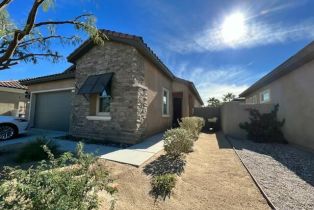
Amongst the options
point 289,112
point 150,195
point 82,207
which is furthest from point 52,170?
point 289,112

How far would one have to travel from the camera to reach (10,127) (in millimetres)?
9727

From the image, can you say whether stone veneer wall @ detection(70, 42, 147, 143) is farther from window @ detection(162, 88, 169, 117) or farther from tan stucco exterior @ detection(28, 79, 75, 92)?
window @ detection(162, 88, 169, 117)

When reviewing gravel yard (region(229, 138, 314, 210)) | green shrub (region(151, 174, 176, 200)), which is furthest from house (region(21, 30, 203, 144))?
gravel yard (region(229, 138, 314, 210))

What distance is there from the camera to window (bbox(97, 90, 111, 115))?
9.67m

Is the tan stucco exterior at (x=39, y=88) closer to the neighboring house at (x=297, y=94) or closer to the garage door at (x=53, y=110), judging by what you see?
the garage door at (x=53, y=110)

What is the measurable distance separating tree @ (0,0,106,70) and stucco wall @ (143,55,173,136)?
5.78 meters

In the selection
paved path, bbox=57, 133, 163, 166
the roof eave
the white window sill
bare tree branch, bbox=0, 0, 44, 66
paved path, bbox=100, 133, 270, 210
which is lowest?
paved path, bbox=100, 133, 270, 210

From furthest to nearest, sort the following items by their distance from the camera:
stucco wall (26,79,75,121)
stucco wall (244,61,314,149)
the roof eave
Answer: stucco wall (26,79,75,121), the roof eave, stucco wall (244,61,314,149)

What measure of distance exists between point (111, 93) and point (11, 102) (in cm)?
1089

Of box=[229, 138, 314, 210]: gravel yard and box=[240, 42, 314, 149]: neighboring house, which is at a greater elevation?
box=[240, 42, 314, 149]: neighboring house

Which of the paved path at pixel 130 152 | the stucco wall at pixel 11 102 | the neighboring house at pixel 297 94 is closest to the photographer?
the paved path at pixel 130 152

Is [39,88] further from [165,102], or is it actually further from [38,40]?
[38,40]

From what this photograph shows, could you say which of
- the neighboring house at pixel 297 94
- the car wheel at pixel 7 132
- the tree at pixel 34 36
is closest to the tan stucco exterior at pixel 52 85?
the car wheel at pixel 7 132

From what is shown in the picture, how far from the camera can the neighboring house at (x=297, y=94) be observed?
8.05 meters
